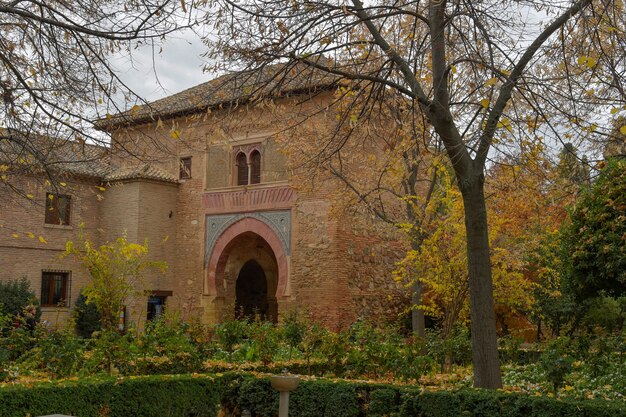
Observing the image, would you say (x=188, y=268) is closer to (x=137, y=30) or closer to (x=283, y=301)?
(x=283, y=301)

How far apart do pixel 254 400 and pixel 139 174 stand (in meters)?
14.2

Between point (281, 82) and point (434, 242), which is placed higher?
point (281, 82)

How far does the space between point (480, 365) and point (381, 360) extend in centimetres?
290

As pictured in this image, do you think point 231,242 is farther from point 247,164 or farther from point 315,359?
point 315,359

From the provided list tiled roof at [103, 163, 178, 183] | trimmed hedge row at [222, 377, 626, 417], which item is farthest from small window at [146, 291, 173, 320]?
trimmed hedge row at [222, 377, 626, 417]

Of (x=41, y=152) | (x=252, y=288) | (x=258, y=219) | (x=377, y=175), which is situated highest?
(x=377, y=175)

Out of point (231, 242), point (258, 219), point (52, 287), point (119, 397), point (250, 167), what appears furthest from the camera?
point (52, 287)

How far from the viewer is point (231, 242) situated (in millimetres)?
22500

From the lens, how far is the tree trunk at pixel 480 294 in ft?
27.5

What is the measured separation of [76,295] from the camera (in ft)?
76.3

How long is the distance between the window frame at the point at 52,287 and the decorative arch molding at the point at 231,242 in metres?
4.37

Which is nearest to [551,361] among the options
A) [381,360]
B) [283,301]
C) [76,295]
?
[381,360]

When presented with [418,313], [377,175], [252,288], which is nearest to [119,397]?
[418,313]

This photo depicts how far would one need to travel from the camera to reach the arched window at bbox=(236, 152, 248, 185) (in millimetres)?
22516
